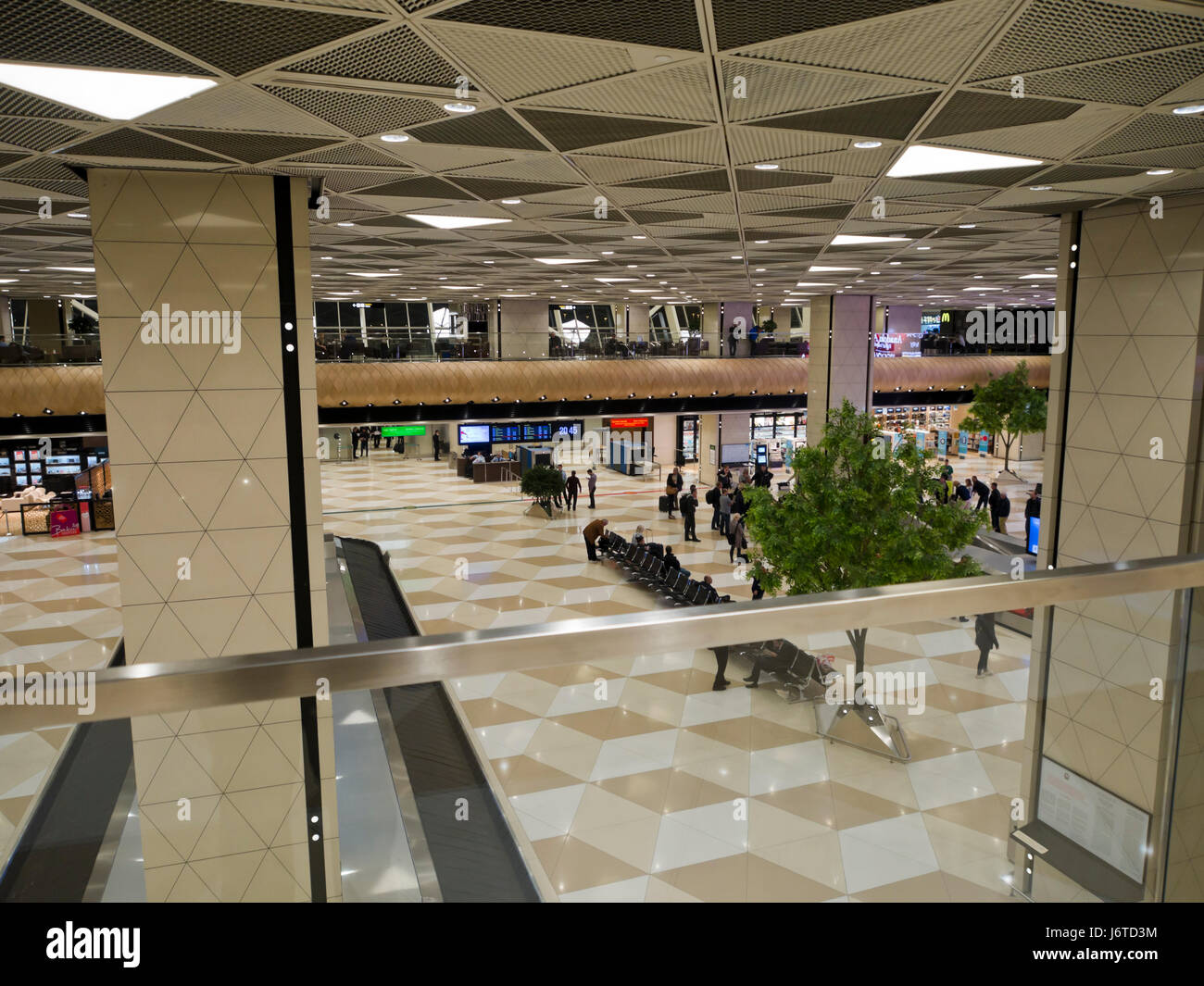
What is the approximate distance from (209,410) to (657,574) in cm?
1137

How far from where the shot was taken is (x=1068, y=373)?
8.22m

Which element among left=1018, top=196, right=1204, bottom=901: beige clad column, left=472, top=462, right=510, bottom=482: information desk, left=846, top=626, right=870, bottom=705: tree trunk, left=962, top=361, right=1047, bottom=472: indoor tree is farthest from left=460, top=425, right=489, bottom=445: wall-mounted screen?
left=846, top=626, right=870, bottom=705: tree trunk

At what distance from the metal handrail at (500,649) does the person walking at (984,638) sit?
20 centimetres

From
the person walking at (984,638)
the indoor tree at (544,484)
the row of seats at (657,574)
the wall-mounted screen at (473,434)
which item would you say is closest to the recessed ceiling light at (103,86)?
the person walking at (984,638)

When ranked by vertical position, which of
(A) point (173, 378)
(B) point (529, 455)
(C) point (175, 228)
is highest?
(C) point (175, 228)

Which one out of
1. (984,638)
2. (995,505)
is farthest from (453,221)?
(995,505)

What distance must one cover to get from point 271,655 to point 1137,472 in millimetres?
8041

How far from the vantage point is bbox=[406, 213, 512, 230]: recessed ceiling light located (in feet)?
30.0

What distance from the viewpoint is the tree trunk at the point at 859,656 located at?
2135 mm

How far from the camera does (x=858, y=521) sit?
10.9m
